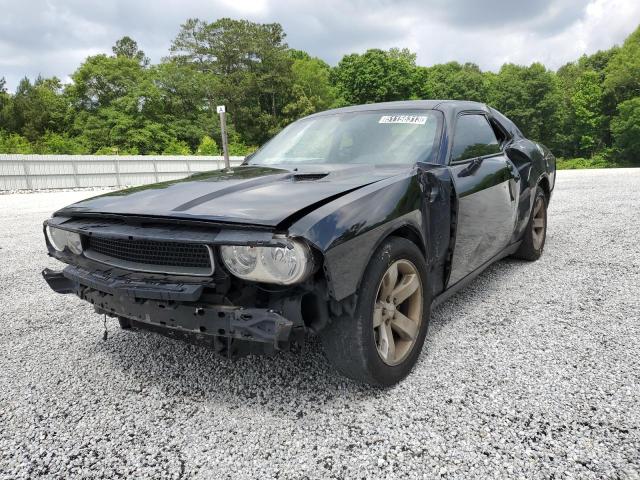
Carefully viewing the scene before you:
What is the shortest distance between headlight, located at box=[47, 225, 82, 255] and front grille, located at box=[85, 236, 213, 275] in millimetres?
175

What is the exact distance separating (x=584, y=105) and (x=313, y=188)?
5975 cm

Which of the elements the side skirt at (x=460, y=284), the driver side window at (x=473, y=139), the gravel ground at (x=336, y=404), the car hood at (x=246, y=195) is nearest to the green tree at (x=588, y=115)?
the driver side window at (x=473, y=139)

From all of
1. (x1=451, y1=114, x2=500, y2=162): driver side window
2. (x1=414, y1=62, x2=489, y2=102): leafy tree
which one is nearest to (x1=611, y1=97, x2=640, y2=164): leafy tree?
(x1=414, y1=62, x2=489, y2=102): leafy tree

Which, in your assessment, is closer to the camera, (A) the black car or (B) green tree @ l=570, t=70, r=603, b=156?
(A) the black car

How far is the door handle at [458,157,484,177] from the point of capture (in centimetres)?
279

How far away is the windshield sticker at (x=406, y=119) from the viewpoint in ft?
9.75

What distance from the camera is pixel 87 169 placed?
1950 centimetres

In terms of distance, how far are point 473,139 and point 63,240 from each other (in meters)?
2.64

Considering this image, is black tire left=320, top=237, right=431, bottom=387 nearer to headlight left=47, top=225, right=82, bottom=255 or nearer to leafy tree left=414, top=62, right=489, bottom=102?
headlight left=47, top=225, right=82, bottom=255

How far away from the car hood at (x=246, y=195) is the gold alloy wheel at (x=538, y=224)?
95.4 inches

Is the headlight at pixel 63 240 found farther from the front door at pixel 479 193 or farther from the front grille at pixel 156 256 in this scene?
the front door at pixel 479 193

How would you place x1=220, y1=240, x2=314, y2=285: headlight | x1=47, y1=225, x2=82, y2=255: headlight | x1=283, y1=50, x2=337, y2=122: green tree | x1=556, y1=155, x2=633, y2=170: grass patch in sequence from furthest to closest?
x1=283, y1=50, x2=337, y2=122: green tree, x1=556, y1=155, x2=633, y2=170: grass patch, x1=47, y1=225, x2=82, y2=255: headlight, x1=220, y1=240, x2=314, y2=285: headlight

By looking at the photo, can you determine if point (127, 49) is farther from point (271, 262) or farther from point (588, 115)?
point (271, 262)

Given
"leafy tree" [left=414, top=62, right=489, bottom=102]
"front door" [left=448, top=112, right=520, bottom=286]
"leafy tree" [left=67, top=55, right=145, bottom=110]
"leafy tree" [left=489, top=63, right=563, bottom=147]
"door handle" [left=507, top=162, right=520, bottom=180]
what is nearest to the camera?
"front door" [left=448, top=112, right=520, bottom=286]
